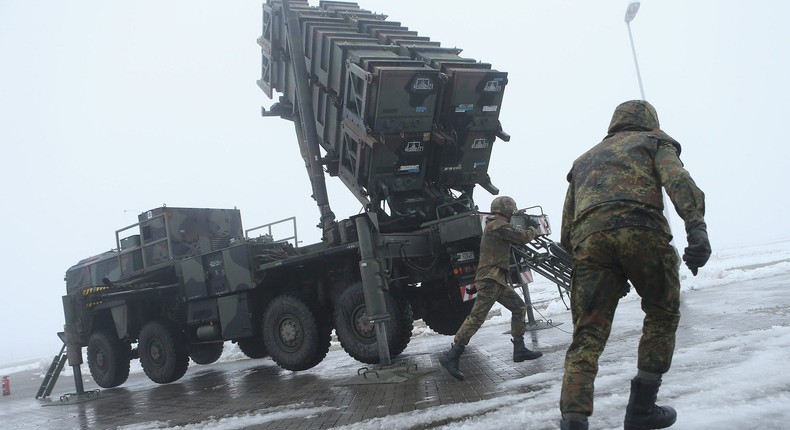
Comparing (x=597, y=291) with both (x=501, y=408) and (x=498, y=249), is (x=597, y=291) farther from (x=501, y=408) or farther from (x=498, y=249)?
(x=498, y=249)

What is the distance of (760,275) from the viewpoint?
15688 millimetres

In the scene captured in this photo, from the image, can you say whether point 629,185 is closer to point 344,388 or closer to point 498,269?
point 498,269

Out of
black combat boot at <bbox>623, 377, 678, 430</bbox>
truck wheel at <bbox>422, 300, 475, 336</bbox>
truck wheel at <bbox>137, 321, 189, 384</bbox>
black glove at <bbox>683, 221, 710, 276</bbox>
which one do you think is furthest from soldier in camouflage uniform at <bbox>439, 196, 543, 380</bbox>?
truck wheel at <bbox>137, 321, 189, 384</bbox>

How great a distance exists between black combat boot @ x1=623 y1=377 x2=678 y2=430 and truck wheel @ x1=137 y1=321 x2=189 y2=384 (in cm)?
946

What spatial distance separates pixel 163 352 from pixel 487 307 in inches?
276

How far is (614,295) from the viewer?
3760 millimetres

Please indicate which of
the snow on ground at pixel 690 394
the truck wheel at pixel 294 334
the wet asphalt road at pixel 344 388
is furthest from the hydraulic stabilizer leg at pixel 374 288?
the truck wheel at pixel 294 334

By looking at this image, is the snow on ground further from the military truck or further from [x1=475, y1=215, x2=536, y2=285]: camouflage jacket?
the military truck

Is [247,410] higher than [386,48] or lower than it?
lower

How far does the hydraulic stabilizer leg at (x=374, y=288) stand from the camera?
8.06 metres

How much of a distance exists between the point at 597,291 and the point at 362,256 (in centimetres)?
472

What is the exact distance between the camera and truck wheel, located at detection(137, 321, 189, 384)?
11719mm

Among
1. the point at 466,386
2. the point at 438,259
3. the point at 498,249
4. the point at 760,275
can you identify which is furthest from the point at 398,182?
the point at 760,275

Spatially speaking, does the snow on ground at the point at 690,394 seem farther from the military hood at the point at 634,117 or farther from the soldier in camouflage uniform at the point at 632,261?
the military hood at the point at 634,117
